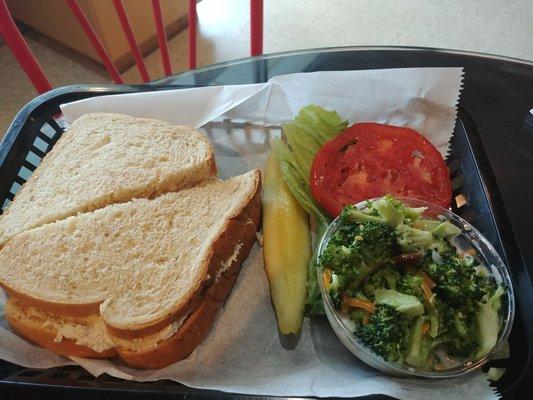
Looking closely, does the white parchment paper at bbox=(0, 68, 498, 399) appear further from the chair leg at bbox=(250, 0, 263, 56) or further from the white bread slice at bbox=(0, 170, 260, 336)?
the chair leg at bbox=(250, 0, 263, 56)

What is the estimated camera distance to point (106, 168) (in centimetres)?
150

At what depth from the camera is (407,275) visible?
1209mm

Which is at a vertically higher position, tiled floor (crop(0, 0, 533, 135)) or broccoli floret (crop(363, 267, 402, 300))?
broccoli floret (crop(363, 267, 402, 300))

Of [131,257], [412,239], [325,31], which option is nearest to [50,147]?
[131,257]

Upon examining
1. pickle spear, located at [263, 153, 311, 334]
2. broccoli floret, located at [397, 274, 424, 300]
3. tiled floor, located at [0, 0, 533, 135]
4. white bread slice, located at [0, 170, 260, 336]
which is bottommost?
tiled floor, located at [0, 0, 533, 135]

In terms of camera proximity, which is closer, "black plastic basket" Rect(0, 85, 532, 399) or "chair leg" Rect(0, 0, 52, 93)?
"black plastic basket" Rect(0, 85, 532, 399)

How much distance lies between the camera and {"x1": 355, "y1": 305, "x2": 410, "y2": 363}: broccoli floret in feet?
3.62

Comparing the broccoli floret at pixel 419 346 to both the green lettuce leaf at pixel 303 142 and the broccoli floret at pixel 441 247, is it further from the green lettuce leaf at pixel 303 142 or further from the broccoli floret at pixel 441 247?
the green lettuce leaf at pixel 303 142

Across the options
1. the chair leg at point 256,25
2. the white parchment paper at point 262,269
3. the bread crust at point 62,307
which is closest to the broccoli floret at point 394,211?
the white parchment paper at point 262,269

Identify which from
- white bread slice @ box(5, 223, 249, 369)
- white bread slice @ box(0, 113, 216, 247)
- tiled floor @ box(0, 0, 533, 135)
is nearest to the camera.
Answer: white bread slice @ box(5, 223, 249, 369)

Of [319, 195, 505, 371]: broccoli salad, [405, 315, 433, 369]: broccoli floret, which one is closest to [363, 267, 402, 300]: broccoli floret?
[319, 195, 505, 371]: broccoli salad

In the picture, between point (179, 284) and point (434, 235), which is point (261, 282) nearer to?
point (179, 284)

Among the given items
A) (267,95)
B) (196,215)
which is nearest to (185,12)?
(267,95)

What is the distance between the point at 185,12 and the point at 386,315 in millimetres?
3043
